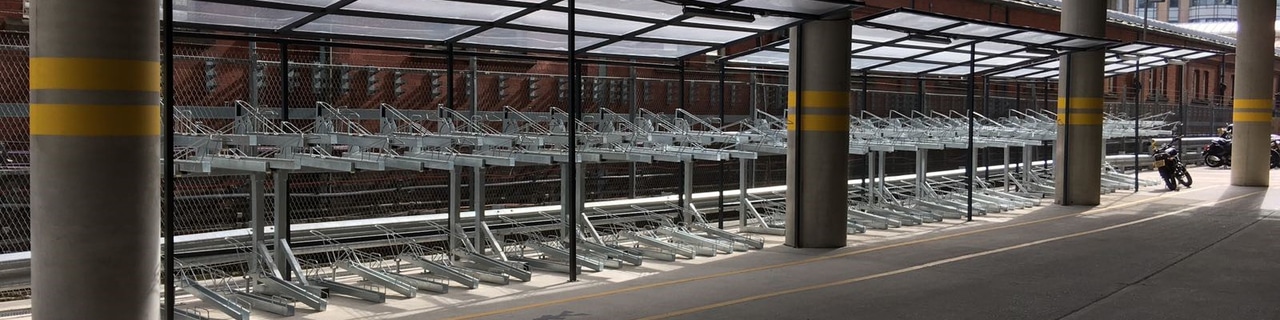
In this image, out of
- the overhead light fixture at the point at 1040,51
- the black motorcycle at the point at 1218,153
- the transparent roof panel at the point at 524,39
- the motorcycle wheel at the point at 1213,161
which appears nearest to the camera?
the transparent roof panel at the point at 524,39

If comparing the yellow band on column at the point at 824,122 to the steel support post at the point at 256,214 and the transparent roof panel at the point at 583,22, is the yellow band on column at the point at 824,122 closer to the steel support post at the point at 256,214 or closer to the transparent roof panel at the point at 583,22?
the transparent roof panel at the point at 583,22

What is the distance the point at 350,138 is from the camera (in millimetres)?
10109

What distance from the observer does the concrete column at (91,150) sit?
22.7 ft

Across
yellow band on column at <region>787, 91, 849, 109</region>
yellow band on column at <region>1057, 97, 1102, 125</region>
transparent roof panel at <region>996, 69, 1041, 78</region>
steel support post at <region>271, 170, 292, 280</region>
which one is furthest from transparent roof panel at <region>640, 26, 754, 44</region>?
transparent roof panel at <region>996, 69, 1041, 78</region>

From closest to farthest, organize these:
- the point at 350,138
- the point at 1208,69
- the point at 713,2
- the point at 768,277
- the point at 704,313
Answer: the point at 704,313 → the point at 350,138 → the point at 768,277 → the point at 713,2 → the point at 1208,69

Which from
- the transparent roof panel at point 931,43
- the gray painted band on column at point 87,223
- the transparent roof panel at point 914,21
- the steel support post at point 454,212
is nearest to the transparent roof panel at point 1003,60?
the transparent roof panel at point 931,43

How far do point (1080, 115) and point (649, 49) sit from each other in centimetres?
1015

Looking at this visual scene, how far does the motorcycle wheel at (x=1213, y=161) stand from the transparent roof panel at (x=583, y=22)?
29.0 m

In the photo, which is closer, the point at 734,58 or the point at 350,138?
the point at 350,138

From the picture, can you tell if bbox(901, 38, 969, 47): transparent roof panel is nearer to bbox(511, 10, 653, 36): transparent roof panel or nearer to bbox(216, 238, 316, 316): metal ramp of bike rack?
bbox(511, 10, 653, 36): transparent roof panel

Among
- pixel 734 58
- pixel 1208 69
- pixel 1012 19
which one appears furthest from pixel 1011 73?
pixel 1208 69

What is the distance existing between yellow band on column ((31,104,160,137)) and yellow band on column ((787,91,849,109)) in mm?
8608

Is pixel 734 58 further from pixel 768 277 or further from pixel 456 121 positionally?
pixel 768 277

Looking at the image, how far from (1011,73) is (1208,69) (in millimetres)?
40619
